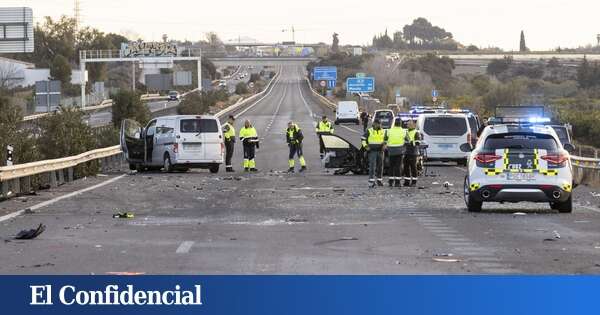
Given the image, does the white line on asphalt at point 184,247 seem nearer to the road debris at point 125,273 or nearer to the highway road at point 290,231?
the highway road at point 290,231

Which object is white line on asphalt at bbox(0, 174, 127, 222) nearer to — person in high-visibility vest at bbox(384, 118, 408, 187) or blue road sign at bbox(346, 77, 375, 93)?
person in high-visibility vest at bbox(384, 118, 408, 187)

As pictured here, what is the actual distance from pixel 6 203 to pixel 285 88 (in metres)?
169

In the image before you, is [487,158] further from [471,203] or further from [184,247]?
[184,247]

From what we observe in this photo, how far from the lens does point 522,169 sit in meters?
21.8

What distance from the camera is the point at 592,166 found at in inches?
1325

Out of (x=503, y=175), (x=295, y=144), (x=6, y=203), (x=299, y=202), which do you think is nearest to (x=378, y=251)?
(x=503, y=175)

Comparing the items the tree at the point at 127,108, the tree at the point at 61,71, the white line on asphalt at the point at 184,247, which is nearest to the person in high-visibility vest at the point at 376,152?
the white line on asphalt at the point at 184,247

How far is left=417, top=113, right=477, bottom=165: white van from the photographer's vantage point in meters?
40.2

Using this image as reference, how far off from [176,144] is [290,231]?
19922 mm

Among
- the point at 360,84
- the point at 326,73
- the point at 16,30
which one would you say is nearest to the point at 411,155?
the point at 16,30

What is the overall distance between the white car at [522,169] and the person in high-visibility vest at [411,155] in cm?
796

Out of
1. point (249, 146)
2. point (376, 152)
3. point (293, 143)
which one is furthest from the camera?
point (293, 143)

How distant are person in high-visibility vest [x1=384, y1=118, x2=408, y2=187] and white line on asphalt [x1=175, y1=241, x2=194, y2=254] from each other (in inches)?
544

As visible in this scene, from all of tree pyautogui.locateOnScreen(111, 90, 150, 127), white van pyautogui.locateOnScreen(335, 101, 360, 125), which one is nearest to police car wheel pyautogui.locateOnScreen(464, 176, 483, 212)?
tree pyautogui.locateOnScreen(111, 90, 150, 127)
